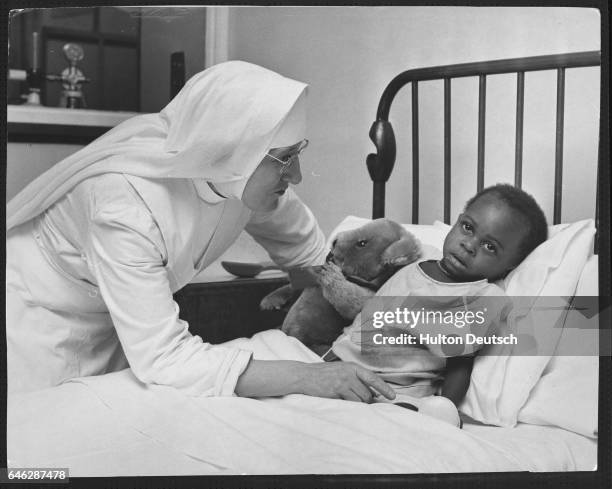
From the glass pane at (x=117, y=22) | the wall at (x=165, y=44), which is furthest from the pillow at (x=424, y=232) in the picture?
the glass pane at (x=117, y=22)

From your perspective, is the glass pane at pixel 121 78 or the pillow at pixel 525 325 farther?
the glass pane at pixel 121 78

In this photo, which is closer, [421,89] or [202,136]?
A: [202,136]

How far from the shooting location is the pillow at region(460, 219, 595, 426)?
3.52 ft

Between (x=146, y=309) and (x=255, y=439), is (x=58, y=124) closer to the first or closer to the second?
(x=146, y=309)

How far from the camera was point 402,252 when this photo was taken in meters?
1.14

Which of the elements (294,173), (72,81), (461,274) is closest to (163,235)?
(294,173)

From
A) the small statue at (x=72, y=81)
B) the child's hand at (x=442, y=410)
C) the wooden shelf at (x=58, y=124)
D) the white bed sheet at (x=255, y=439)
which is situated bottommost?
the white bed sheet at (x=255, y=439)

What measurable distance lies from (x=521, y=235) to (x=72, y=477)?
0.79 metres

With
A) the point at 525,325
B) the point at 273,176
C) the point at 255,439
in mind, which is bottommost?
the point at 255,439

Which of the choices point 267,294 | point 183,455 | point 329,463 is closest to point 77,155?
A: point 267,294

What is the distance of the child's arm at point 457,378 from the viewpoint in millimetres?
1095

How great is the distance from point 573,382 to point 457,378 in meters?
0.19

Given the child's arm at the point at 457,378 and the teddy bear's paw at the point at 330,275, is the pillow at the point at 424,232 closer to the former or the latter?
the teddy bear's paw at the point at 330,275

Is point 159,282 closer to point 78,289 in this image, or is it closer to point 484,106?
point 78,289
